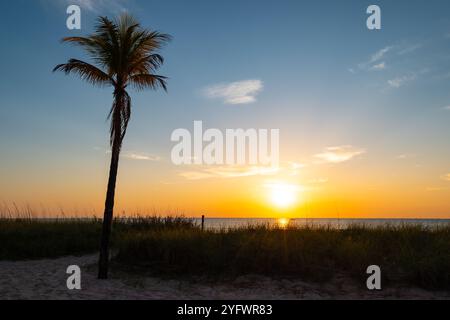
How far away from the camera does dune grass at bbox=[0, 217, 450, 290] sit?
46.5 ft

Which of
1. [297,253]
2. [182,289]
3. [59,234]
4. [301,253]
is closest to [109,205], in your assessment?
[182,289]

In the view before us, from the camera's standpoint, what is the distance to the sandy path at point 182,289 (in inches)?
497

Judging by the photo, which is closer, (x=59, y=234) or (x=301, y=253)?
(x=301, y=253)

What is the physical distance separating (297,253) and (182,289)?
428 centimetres

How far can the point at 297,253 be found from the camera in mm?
15164

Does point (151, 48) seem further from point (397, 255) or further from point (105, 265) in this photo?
point (397, 255)

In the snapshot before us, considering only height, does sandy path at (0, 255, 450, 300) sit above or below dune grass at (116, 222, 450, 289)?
below

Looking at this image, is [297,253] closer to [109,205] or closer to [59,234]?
[109,205]

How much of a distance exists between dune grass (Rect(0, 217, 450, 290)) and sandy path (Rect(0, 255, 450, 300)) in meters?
0.58

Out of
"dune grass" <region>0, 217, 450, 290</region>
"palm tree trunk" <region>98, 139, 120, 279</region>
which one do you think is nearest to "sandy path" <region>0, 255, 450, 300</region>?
"dune grass" <region>0, 217, 450, 290</region>

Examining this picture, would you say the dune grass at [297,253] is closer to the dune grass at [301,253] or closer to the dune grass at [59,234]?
the dune grass at [301,253]

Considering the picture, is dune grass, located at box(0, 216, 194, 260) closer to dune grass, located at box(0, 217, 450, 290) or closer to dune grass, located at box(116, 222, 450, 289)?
dune grass, located at box(0, 217, 450, 290)

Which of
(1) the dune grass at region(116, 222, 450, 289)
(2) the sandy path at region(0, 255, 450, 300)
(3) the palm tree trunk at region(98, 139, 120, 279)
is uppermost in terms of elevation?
(3) the palm tree trunk at region(98, 139, 120, 279)

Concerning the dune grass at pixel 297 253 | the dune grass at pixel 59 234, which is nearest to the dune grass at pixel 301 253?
the dune grass at pixel 297 253
